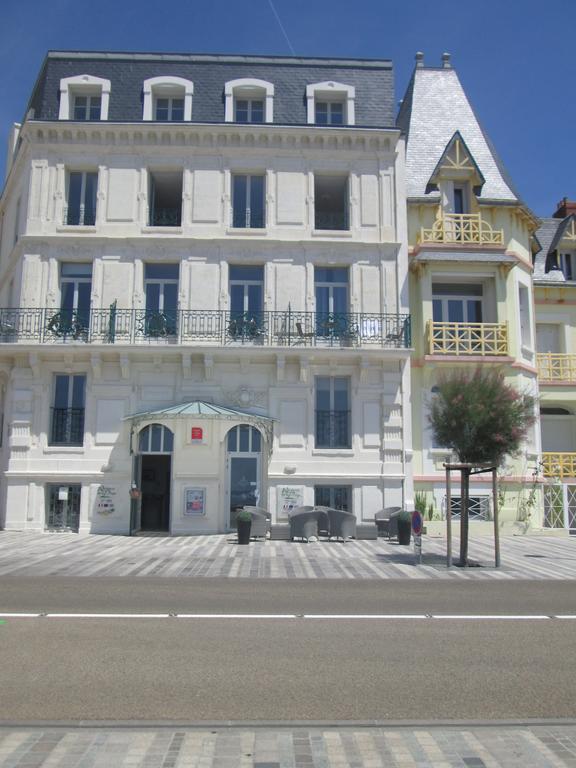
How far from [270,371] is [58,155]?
9907 millimetres

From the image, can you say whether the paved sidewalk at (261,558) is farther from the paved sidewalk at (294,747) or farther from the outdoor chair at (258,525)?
the paved sidewalk at (294,747)

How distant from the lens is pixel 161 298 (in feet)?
73.7

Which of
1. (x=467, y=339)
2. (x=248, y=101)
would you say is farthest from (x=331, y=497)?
(x=248, y=101)

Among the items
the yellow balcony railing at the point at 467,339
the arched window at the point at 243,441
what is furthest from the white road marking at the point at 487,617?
the yellow balcony railing at the point at 467,339

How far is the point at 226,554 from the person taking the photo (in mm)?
15867

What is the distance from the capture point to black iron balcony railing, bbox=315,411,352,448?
21828mm

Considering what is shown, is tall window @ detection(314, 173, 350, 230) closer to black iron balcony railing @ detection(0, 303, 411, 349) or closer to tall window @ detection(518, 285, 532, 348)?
black iron balcony railing @ detection(0, 303, 411, 349)

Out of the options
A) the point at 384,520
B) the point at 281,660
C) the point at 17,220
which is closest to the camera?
the point at 281,660

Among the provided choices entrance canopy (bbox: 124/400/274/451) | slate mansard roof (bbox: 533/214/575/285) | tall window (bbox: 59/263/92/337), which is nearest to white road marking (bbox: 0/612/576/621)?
entrance canopy (bbox: 124/400/274/451)

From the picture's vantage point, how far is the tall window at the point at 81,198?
22.9 meters

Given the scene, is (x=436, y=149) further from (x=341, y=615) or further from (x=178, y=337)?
(x=341, y=615)

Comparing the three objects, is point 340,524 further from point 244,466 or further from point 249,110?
point 249,110

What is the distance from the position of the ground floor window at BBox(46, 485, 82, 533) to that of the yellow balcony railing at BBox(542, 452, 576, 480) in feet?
50.5

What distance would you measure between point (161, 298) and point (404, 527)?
410 inches
